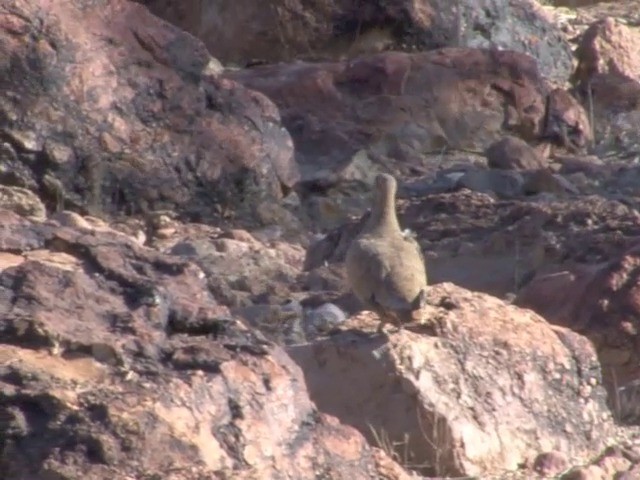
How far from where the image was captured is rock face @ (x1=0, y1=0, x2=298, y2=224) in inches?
340

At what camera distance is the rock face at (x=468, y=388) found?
4902 millimetres

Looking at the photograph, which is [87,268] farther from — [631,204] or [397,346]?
[631,204]

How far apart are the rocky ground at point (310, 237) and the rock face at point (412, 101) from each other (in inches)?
0.8

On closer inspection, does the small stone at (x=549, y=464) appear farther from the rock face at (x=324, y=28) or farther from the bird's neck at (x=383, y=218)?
the rock face at (x=324, y=28)

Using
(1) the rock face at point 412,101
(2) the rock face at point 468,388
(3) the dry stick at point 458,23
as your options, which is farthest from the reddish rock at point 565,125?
(2) the rock face at point 468,388

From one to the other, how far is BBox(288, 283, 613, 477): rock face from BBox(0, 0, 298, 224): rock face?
372 centimetres

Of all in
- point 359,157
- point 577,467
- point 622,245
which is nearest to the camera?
point 577,467

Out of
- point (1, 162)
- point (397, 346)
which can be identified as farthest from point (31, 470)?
point (1, 162)

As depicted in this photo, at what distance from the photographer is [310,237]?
9469 mm

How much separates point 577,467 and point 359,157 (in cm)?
606

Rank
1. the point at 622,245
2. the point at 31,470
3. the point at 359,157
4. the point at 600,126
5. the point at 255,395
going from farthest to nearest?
the point at 600,126, the point at 359,157, the point at 622,245, the point at 255,395, the point at 31,470

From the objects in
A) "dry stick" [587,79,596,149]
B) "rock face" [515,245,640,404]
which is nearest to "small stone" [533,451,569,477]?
"rock face" [515,245,640,404]

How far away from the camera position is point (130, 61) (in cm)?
914

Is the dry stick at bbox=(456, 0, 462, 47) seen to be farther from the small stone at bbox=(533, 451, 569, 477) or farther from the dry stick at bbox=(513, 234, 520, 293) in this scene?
the small stone at bbox=(533, 451, 569, 477)
